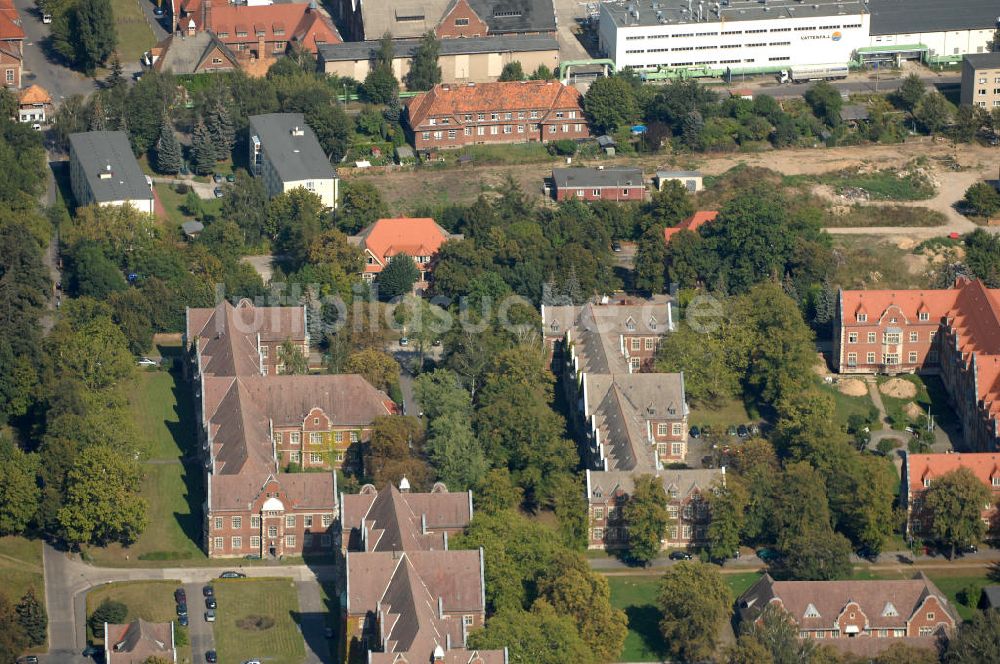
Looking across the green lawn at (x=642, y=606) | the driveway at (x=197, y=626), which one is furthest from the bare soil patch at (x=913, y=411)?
the driveway at (x=197, y=626)

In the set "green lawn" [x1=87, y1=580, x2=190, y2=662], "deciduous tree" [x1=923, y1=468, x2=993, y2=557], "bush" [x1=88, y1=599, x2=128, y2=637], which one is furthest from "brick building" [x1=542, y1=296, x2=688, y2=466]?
"bush" [x1=88, y1=599, x2=128, y2=637]

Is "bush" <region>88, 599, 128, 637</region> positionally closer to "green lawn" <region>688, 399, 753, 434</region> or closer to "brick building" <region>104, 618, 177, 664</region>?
"brick building" <region>104, 618, 177, 664</region>

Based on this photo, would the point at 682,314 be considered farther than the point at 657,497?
Yes

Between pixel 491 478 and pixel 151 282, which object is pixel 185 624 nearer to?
pixel 491 478

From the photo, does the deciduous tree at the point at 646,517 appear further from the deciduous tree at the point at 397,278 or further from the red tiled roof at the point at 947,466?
the deciduous tree at the point at 397,278

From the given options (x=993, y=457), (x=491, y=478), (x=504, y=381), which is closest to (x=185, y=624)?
(x=491, y=478)

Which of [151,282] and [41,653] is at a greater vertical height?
[151,282]

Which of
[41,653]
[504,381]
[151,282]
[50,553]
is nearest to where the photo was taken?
[41,653]
